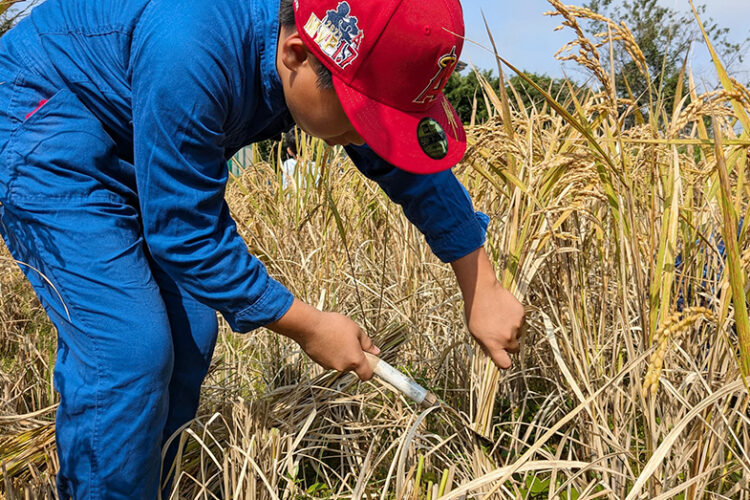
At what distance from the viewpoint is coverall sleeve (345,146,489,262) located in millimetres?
1452

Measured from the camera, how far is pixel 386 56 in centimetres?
113

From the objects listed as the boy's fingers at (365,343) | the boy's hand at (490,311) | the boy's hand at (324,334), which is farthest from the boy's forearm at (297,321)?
the boy's hand at (490,311)

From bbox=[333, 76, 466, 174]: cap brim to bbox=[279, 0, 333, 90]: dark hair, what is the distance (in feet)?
0.07

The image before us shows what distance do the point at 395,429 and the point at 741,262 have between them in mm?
988

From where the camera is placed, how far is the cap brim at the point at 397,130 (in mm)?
1143

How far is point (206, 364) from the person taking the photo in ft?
4.88

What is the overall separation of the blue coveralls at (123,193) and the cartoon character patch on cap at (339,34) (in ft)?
0.42

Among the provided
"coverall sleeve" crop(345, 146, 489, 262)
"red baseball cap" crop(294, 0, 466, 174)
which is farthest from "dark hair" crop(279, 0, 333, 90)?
"coverall sleeve" crop(345, 146, 489, 262)

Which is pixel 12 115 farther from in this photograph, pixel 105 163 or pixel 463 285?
pixel 463 285

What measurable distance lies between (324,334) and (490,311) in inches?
14.5

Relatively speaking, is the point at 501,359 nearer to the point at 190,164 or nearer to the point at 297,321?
the point at 297,321

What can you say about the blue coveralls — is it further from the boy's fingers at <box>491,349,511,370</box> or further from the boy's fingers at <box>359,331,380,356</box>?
the boy's fingers at <box>491,349,511,370</box>

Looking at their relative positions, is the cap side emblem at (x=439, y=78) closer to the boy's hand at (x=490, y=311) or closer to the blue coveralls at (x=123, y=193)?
the blue coveralls at (x=123, y=193)

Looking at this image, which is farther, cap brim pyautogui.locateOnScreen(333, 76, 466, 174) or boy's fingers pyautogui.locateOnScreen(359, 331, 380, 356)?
boy's fingers pyautogui.locateOnScreen(359, 331, 380, 356)
